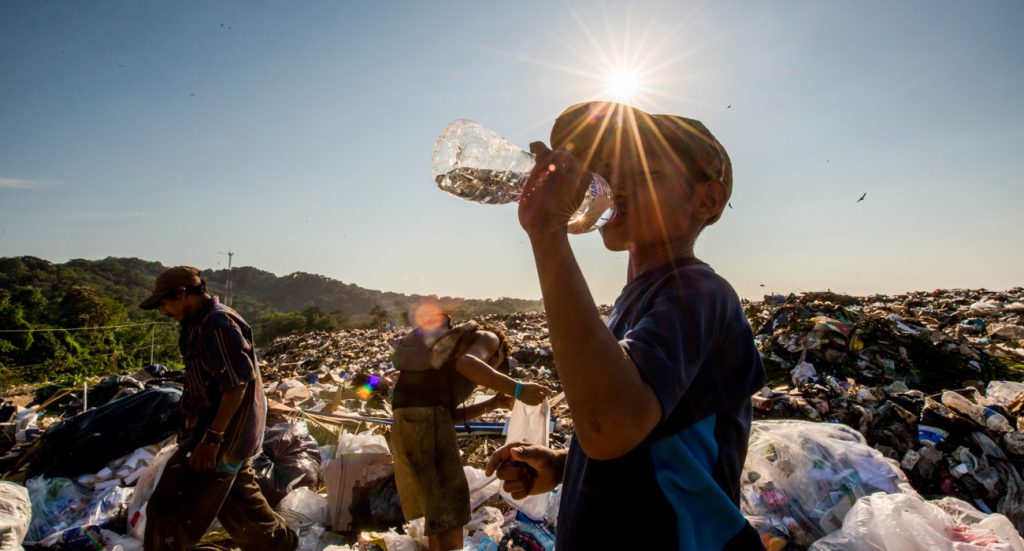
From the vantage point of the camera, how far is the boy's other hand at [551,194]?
695 millimetres

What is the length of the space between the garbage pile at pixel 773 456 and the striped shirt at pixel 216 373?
2.88 feet

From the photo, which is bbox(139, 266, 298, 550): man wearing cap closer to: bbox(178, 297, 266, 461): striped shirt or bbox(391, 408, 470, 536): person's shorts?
bbox(178, 297, 266, 461): striped shirt

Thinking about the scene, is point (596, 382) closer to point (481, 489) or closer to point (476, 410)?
point (476, 410)

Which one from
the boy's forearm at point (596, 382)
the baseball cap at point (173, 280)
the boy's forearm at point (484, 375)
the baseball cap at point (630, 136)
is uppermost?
the baseball cap at point (630, 136)

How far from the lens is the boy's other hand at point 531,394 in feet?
7.73

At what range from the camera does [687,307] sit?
720 millimetres

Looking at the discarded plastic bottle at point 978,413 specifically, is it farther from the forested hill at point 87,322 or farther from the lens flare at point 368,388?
the lens flare at point 368,388

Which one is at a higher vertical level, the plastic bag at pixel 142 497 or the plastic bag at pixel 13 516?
the plastic bag at pixel 13 516

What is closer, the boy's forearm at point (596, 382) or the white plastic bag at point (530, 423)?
the boy's forearm at point (596, 382)

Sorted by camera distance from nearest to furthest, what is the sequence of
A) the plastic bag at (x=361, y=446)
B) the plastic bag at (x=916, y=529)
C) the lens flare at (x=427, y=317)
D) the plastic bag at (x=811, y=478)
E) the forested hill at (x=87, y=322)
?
the plastic bag at (x=916, y=529)
the plastic bag at (x=811, y=478)
the lens flare at (x=427, y=317)
the plastic bag at (x=361, y=446)
the forested hill at (x=87, y=322)

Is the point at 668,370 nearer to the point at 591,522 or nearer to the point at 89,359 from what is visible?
the point at 591,522

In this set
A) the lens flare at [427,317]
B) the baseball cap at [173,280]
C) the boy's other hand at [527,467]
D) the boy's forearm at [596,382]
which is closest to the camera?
the boy's forearm at [596,382]

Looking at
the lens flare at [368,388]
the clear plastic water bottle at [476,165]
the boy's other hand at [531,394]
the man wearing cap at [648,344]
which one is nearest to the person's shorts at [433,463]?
the boy's other hand at [531,394]

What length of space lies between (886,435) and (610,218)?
4.35 metres
